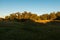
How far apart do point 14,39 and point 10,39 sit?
0.31 m

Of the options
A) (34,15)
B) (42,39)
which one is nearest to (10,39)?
(42,39)

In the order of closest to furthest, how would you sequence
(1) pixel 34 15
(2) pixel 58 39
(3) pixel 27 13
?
(2) pixel 58 39 → (1) pixel 34 15 → (3) pixel 27 13

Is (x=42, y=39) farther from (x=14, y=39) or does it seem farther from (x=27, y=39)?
(x=14, y=39)

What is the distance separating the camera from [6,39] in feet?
42.2

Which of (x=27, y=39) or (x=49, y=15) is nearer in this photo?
(x=27, y=39)

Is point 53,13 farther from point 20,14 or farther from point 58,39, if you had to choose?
point 58,39

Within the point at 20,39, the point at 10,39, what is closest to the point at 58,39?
the point at 20,39

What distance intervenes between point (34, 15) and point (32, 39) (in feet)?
279

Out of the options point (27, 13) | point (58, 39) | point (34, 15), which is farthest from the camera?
point (27, 13)

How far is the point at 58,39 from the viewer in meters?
12.6

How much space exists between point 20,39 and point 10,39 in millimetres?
797

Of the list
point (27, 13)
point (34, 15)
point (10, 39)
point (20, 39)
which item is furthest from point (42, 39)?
point (27, 13)

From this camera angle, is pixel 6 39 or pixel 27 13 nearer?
pixel 6 39

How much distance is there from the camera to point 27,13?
104 meters
